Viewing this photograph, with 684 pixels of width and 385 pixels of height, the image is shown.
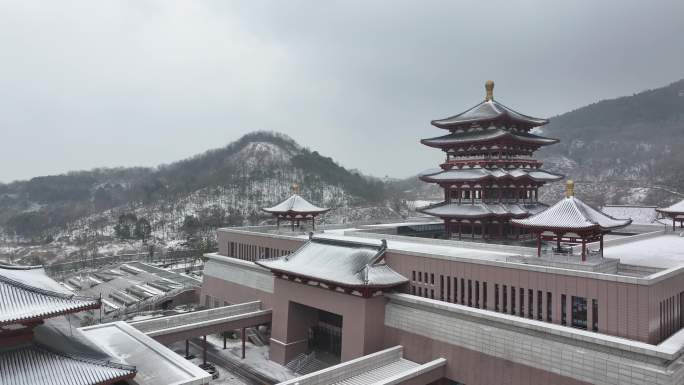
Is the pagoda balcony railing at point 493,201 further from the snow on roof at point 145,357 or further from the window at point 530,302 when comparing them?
the snow on roof at point 145,357

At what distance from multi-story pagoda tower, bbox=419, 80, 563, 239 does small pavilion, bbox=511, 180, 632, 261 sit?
756 cm

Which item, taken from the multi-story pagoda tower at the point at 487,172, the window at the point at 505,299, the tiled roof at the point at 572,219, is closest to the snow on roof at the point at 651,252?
the tiled roof at the point at 572,219

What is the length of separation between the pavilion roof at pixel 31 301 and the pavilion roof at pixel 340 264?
34.6ft

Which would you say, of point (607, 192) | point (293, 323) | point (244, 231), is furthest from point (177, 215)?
point (607, 192)

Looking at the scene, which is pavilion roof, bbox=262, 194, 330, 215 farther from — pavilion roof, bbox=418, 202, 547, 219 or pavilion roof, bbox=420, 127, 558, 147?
pavilion roof, bbox=420, 127, 558, 147

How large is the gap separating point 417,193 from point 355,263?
141084mm

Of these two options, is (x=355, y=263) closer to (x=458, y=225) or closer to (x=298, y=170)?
(x=458, y=225)

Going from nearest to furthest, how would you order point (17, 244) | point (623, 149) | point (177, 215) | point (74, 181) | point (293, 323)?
point (293, 323) < point (17, 244) < point (177, 215) < point (623, 149) < point (74, 181)

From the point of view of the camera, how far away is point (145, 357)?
16.2m

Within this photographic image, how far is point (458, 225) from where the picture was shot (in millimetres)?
28344

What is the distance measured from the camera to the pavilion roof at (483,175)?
1049 inches

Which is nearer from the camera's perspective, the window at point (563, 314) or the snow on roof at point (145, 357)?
the snow on roof at point (145, 357)

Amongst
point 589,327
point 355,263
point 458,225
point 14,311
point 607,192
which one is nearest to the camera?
point 14,311

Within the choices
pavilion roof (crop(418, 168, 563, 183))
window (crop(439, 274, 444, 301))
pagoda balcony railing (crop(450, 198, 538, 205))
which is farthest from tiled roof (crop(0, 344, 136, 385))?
pagoda balcony railing (crop(450, 198, 538, 205))
